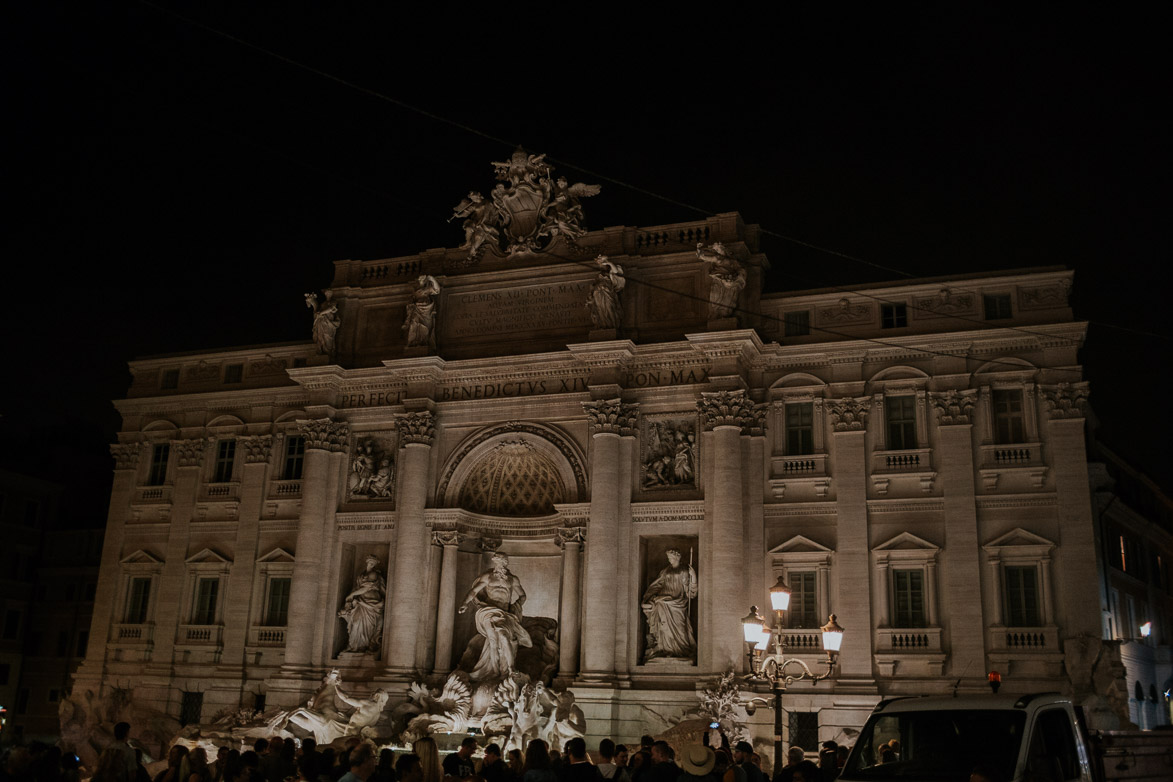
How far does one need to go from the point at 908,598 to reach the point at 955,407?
5.22 metres

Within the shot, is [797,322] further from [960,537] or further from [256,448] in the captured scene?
[256,448]

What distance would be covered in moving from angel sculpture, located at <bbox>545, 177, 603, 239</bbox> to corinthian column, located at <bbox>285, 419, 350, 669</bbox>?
9333 millimetres

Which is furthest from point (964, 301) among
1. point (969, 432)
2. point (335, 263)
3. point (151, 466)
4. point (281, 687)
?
point (151, 466)

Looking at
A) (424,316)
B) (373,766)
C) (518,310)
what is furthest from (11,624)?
(373,766)

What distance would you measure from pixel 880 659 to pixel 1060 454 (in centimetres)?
697

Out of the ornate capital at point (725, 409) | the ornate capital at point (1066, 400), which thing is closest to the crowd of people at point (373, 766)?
the ornate capital at point (725, 409)

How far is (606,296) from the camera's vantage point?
3170cm

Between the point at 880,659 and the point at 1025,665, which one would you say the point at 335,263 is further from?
the point at 1025,665

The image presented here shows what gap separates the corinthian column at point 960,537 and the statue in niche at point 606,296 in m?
9.26

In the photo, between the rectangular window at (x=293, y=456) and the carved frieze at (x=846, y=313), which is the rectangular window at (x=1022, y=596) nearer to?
the carved frieze at (x=846, y=313)

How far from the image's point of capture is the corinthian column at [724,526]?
28.0 m

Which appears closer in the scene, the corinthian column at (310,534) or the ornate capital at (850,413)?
the ornate capital at (850,413)

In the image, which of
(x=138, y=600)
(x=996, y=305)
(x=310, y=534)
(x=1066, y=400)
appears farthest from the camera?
(x=138, y=600)

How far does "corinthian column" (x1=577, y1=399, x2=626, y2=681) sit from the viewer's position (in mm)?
29062
